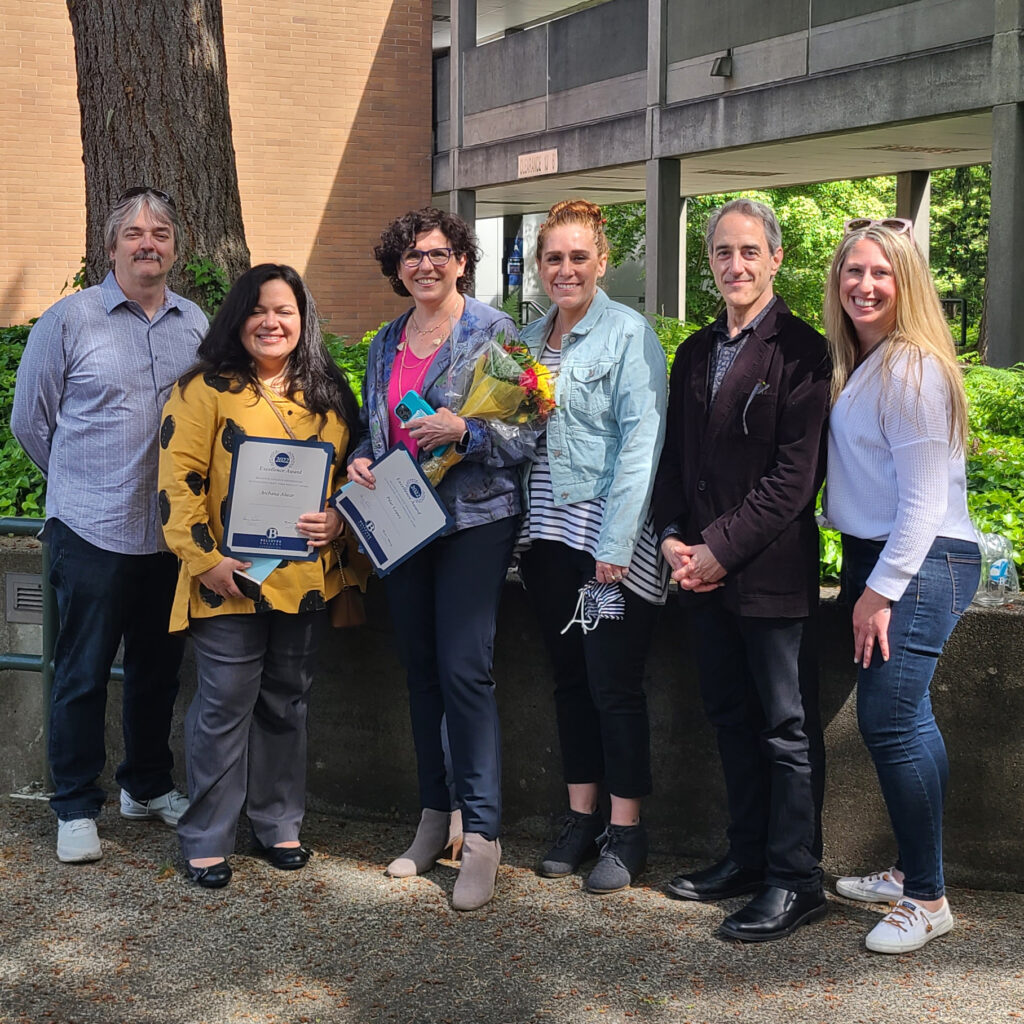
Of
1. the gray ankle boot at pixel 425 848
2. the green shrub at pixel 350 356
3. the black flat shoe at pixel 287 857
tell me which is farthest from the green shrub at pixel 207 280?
the gray ankle boot at pixel 425 848

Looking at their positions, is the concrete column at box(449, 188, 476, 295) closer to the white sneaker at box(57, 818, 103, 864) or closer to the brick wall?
the brick wall

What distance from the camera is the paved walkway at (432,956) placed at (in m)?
3.81

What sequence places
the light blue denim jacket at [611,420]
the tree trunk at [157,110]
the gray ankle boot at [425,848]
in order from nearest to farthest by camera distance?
the light blue denim jacket at [611,420] < the gray ankle boot at [425,848] < the tree trunk at [157,110]

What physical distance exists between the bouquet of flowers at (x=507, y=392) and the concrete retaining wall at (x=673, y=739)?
88 cm

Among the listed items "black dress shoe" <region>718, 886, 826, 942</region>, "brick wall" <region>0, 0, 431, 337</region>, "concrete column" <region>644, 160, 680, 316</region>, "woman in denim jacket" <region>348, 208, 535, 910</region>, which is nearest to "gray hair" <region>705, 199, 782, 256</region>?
"woman in denim jacket" <region>348, 208, 535, 910</region>

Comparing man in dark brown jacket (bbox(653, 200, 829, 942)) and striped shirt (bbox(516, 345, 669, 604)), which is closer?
man in dark brown jacket (bbox(653, 200, 829, 942))

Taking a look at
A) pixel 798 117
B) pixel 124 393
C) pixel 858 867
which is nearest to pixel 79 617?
pixel 124 393

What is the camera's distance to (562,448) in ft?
14.6

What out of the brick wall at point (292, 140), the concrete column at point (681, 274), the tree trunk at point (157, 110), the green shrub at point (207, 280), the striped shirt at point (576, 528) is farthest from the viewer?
the brick wall at point (292, 140)

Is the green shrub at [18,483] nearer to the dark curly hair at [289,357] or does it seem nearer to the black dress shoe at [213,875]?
the dark curly hair at [289,357]

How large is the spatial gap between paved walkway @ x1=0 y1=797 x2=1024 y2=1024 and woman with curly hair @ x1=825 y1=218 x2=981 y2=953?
272 mm

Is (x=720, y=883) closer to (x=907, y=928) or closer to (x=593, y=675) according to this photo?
(x=907, y=928)

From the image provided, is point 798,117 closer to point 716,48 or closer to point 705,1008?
point 716,48

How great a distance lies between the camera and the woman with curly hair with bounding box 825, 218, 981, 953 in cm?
389
